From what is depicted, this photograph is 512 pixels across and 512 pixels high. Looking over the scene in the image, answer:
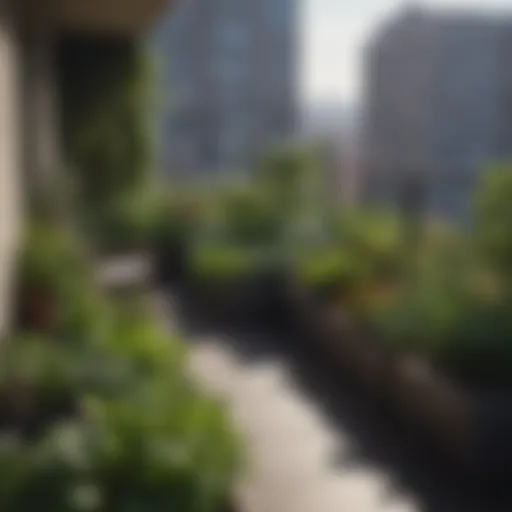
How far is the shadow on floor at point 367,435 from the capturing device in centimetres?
315

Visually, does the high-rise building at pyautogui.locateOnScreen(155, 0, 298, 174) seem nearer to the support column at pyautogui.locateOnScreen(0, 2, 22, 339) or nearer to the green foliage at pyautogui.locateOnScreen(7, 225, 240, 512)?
the support column at pyautogui.locateOnScreen(0, 2, 22, 339)

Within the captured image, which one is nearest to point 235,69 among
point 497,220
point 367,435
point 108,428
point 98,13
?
point 98,13

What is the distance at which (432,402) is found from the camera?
374cm

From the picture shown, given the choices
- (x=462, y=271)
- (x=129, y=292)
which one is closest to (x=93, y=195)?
(x=129, y=292)

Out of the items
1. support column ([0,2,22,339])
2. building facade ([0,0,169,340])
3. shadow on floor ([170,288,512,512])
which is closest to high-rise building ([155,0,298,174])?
building facade ([0,0,169,340])

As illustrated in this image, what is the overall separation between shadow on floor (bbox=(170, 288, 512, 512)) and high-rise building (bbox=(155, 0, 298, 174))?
1334cm

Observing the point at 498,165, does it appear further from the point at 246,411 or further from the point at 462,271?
the point at 246,411

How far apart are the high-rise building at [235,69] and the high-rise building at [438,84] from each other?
15.0 ft

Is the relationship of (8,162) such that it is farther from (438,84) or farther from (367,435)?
(438,84)

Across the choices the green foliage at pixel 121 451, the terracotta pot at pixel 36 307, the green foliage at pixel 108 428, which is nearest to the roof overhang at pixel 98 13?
the terracotta pot at pixel 36 307

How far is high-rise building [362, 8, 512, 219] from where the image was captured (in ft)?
43.9

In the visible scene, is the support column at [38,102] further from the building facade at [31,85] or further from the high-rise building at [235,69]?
the high-rise building at [235,69]

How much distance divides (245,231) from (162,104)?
1748 mm

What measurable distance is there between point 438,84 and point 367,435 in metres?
11.6
